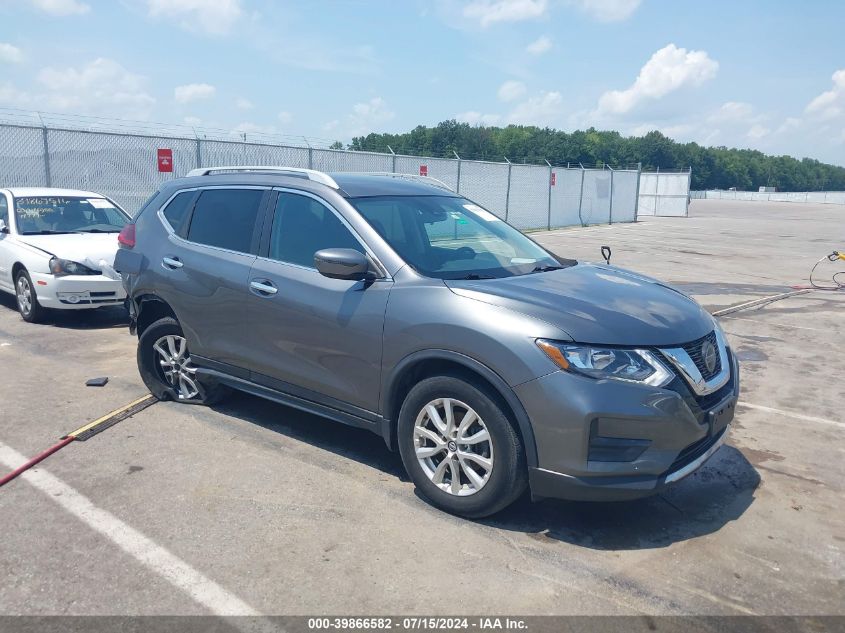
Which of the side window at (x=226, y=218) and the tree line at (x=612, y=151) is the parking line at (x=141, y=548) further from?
the tree line at (x=612, y=151)

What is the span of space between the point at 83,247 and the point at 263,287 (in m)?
5.14

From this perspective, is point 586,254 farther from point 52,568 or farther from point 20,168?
point 52,568

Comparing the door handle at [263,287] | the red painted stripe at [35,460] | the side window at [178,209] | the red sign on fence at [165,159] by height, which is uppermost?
the red sign on fence at [165,159]

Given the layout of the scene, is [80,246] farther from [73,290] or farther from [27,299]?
[27,299]

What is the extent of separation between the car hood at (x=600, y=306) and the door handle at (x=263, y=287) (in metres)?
1.27

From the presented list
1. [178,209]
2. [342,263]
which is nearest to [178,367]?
[178,209]

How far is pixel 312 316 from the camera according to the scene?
4.45m

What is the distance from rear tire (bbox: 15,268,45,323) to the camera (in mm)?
8648

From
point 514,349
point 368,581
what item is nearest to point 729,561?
point 514,349

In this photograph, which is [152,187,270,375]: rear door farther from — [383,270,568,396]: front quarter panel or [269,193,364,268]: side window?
[383,270,568,396]: front quarter panel

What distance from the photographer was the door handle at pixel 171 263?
539 centimetres

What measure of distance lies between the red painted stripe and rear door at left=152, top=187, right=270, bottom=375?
103cm

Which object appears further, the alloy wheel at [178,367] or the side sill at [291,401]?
the alloy wheel at [178,367]

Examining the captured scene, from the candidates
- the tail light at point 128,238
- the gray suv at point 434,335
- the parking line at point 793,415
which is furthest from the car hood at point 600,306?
the tail light at point 128,238
